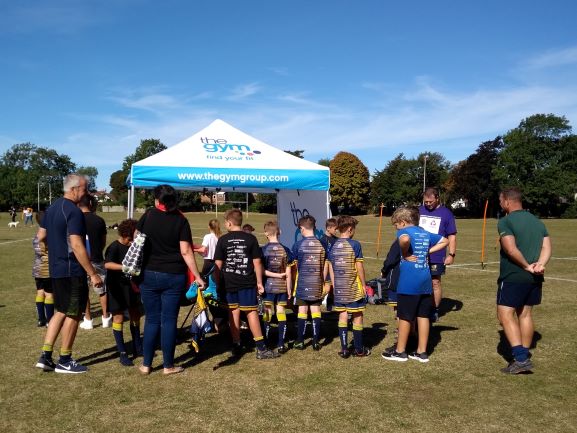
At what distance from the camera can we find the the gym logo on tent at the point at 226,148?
841 cm

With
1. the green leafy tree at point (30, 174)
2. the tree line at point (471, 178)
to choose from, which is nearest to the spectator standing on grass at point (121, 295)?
the tree line at point (471, 178)

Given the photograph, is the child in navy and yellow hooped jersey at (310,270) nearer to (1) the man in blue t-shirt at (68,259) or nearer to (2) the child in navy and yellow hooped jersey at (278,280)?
(2) the child in navy and yellow hooped jersey at (278,280)

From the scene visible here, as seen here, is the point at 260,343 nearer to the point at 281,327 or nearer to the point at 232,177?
the point at 281,327

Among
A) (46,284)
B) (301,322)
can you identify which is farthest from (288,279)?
(46,284)

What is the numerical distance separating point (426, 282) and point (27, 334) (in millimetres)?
5501

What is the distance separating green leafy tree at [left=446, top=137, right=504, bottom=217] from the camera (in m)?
70.0

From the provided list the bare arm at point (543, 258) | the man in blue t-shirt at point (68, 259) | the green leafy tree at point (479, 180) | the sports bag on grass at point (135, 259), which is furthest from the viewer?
the green leafy tree at point (479, 180)

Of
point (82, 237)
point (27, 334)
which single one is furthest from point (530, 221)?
point (27, 334)

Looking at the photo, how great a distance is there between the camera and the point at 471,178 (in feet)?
231

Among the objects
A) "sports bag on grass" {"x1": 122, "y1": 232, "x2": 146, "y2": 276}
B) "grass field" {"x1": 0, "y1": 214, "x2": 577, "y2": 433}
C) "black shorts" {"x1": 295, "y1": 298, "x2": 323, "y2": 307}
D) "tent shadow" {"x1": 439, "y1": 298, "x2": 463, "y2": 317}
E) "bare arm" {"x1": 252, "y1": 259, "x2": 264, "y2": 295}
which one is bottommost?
"grass field" {"x1": 0, "y1": 214, "x2": 577, "y2": 433}

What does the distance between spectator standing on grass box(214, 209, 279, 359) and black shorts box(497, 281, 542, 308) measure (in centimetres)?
271

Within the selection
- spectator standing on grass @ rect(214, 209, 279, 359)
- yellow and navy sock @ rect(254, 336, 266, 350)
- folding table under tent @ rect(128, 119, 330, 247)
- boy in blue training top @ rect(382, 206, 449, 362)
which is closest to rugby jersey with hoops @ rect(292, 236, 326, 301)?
spectator standing on grass @ rect(214, 209, 279, 359)

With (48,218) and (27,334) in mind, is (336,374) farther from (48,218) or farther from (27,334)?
(27,334)

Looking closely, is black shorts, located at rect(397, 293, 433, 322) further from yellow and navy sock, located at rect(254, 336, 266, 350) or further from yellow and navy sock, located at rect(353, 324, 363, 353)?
yellow and navy sock, located at rect(254, 336, 266, 350)
